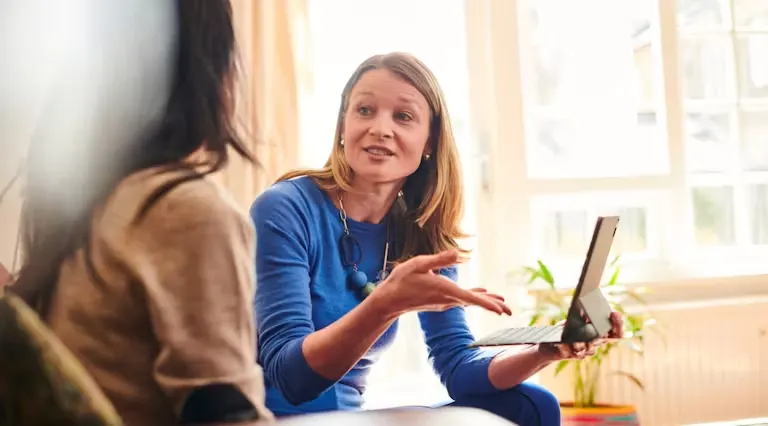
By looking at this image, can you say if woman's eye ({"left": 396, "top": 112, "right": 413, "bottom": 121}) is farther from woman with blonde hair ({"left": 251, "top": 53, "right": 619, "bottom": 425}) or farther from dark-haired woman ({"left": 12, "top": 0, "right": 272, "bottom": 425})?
dark-haired woman ({"left": 12, "top": 0, "right": 272, "bottom": 425})

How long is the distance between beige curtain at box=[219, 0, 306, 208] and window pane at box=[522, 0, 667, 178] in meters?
0.86

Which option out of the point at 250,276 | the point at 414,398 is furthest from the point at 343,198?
the point at 414,398

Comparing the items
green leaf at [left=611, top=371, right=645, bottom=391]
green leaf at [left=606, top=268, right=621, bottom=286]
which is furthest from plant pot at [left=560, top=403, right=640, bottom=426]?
green leaf at [left=606, top=268, right=621, bottom=286]

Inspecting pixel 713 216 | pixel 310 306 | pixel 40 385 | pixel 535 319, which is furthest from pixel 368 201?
pixel 713 216

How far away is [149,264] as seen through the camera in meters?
0.64

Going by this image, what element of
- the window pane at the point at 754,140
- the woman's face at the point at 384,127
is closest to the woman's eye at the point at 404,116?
the woman's face at the point at 384,127

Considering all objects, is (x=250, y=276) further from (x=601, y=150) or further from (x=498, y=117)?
(x=601, y=150)

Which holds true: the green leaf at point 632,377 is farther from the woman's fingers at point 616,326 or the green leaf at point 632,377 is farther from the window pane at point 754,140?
the woman's fingers at point 616,326

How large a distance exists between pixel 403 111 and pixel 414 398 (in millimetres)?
580

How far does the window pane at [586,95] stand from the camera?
201cm

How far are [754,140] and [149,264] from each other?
2.03 meters

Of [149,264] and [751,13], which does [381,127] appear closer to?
[149,264]

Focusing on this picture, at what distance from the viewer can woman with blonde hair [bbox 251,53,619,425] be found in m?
0.92

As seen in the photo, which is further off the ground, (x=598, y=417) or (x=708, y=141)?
(x=708, y=141)
